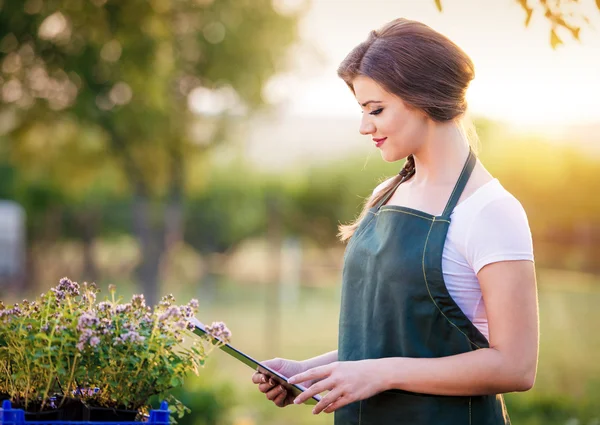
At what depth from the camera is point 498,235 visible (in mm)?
1470

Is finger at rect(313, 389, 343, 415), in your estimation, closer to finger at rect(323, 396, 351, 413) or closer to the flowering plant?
finger at rect(323, 396, 351, 413)

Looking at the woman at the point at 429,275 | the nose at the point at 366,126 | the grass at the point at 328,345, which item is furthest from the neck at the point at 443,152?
the grass at the point at 328,345

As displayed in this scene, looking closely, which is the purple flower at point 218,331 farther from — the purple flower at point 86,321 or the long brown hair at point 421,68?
the long brown hair at point 421,68

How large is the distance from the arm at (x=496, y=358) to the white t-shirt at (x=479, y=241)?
0.09 ft

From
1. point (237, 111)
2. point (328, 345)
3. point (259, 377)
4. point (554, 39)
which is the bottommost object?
point (259, 377)

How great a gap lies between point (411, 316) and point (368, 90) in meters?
0.45

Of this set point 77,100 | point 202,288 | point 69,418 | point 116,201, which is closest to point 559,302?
point 77,100

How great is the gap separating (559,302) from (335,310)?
266 inches

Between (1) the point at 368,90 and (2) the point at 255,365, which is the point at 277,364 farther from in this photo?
(1) the point at 368,90

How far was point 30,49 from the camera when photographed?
31.0ft

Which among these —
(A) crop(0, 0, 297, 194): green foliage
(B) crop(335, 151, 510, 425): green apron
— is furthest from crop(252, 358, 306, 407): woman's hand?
(A) crop(0, 0, 297, 194): green foliage

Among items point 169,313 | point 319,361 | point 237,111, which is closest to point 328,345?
point 237,111

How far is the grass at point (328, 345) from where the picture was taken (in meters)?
6.12

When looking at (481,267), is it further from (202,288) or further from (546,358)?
(202,288)
